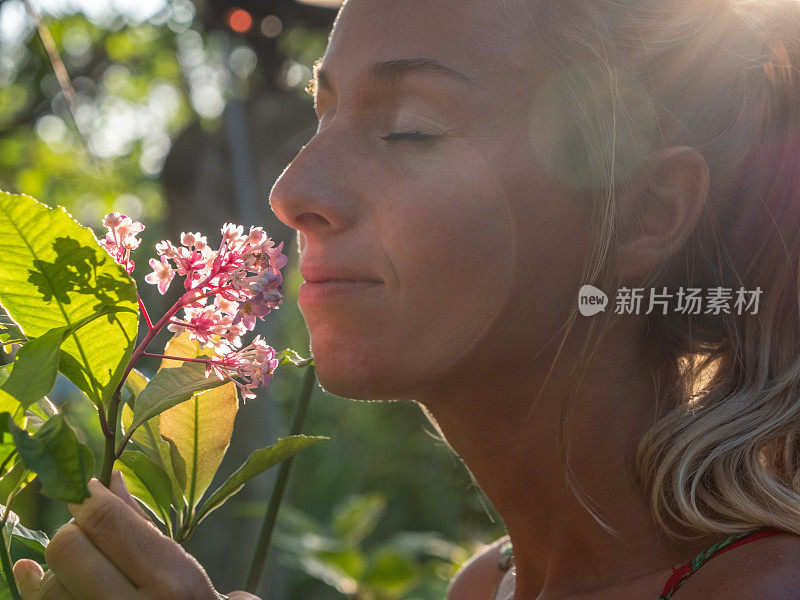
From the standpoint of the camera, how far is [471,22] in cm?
99

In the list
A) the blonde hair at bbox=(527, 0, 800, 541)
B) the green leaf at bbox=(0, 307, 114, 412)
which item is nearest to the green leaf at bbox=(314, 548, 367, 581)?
the blonde hair at bbox=(527, 0, 800, 541)

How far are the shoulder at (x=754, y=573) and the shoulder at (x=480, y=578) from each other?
2.25 feet

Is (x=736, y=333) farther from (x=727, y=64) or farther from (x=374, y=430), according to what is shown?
(x=374, y=430)

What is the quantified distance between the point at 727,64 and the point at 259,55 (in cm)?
237

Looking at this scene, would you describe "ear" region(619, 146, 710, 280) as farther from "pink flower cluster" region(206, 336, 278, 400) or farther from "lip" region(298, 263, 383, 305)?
"pink flower cluster" region(206, 336, 278, 400)

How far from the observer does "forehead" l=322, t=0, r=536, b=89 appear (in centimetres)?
97

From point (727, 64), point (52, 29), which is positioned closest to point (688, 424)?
point (727, 64)

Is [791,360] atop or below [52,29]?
below

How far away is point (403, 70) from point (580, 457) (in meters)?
0.54

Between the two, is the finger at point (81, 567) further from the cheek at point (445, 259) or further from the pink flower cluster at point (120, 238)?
the cheek at point (445, 259)

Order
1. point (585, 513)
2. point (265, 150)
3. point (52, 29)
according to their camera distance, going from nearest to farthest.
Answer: point (585, 513)
point (52, 29)
point (265, 150)

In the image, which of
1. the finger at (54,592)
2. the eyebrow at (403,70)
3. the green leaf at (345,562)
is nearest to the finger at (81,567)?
the finger at (54,592)

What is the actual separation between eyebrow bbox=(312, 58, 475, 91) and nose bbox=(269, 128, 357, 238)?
8cm

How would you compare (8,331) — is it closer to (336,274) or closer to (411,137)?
(336,274)
